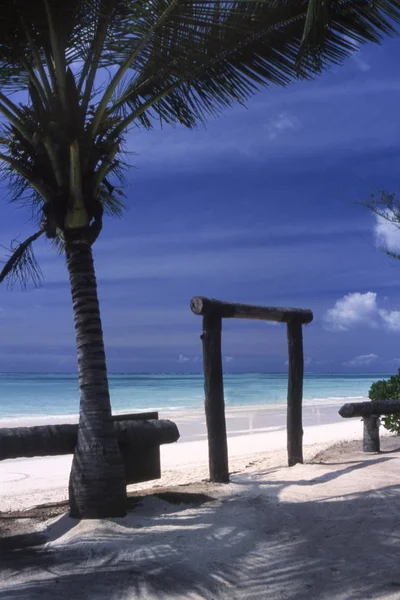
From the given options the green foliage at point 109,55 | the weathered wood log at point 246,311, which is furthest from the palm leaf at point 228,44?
the weathered wood log at point 246,311

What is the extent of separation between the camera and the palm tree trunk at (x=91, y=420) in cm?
579

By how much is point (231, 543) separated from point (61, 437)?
2333mm

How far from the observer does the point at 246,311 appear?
8000 mm

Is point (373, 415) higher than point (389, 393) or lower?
lower

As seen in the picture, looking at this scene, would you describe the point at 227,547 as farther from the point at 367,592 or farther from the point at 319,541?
the point at 367,592

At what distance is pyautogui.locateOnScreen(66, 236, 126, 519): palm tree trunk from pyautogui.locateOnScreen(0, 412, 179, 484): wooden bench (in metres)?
0.43

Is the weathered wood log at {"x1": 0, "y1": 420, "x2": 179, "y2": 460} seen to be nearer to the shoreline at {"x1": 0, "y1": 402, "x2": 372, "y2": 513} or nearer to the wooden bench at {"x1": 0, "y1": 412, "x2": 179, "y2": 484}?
the wooden bench at {"x1": 0, "y1": 412, "x2": 179, "y2": 484}

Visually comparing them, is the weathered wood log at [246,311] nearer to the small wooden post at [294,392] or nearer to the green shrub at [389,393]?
the small wooden post at [294,392]

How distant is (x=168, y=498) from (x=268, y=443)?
879 centimetres

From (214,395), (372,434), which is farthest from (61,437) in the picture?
(372,434)

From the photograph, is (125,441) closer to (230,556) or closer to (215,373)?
(215,373)

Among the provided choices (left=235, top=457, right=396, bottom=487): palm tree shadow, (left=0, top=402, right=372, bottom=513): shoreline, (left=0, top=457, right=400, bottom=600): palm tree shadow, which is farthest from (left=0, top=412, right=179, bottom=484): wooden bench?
(left=0, top=402, right=372, bottom=513): shoreline

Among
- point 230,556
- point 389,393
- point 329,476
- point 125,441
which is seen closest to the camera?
point 230,556

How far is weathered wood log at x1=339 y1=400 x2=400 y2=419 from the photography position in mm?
9016
